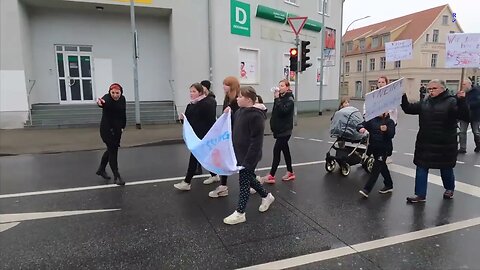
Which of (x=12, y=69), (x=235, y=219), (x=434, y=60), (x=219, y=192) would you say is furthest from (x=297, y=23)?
(x=434, y=60)

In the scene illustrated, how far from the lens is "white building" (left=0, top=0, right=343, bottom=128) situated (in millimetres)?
13164

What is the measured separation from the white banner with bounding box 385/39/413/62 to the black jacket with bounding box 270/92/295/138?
4041mm

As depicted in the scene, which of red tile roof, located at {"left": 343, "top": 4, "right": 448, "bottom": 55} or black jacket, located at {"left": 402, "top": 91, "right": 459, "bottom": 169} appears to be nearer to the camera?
black jacket, located at {"left": 402, "top": 91, "right": 459, "bottom": 169}

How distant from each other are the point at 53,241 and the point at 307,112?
19097mm

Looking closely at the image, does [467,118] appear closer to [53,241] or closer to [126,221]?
[126,221]

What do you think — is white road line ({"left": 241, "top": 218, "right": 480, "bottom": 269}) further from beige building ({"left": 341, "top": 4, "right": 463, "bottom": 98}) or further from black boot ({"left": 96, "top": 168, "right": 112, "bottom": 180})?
beige building ({"left": 341, "top": 4, "right": 463, "bottom": 98})

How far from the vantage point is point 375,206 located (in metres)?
4.83

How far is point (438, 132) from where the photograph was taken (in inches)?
185

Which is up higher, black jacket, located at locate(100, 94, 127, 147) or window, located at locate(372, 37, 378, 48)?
window, located at locate(372, 37, 378, 48)

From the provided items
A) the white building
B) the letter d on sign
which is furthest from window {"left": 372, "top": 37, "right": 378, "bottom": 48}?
the letter d on sign

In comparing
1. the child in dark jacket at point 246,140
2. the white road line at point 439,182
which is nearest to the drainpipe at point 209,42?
the white road line at point 439,182

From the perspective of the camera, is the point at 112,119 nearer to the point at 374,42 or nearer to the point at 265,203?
the point at 265,203

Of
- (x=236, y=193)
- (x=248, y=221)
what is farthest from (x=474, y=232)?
(x=236, y=193)

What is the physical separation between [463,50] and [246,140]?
626 centimetres
